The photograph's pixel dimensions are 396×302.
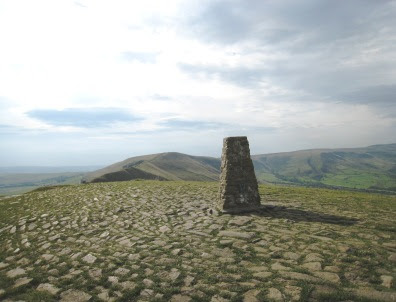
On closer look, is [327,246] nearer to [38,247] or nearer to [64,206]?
[38,247]

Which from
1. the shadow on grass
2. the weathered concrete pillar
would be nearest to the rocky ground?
the shadow on grass

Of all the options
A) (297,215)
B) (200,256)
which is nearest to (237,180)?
(297,215)

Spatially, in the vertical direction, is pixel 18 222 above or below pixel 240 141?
below

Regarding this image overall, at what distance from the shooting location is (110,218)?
1359cm

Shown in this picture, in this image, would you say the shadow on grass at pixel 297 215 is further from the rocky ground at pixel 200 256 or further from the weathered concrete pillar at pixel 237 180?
the weathered concrete pillar at pixel 237 180

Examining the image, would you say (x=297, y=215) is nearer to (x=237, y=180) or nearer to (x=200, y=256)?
(x=237, y=180)

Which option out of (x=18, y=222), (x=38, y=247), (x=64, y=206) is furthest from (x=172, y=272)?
(x=64, y=206)

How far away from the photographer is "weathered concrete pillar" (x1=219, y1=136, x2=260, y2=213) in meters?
14.4

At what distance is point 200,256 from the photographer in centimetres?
804

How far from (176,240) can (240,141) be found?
761 centimetres

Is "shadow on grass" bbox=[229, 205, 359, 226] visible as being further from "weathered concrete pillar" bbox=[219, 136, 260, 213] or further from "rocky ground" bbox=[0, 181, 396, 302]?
"weathered concrete pillar" bbox=[219, 136, 260, 213]

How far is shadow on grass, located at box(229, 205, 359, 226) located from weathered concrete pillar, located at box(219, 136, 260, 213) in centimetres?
48

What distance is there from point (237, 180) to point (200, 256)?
7.24 meters

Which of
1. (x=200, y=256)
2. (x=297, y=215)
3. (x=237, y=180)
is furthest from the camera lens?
(x=237, y=180)
